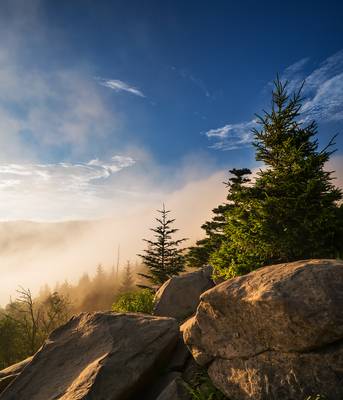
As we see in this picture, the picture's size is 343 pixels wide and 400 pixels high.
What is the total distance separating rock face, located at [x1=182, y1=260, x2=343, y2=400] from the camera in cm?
571

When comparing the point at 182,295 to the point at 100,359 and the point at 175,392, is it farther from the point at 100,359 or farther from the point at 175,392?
the point at 175,392

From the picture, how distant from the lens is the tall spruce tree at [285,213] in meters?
9.47

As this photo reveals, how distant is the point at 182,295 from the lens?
55.9 ft

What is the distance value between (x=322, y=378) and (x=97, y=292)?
113591 mm

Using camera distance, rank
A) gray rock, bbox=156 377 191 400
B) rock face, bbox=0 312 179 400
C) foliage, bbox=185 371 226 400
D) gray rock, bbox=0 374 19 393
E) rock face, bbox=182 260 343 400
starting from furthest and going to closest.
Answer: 1. gray rock, bbox=0 374 19 393
2. rock face, bbox=0 312 179 400
3. gray rock, bbox=156 377 191 400
4. foliage, bbox=185 371 226 400
5. rock face, bbox=182 260 343 400

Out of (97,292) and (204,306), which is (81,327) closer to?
(204,306)

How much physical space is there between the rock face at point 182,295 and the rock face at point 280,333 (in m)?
8.94

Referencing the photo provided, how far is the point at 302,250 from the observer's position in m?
9.66

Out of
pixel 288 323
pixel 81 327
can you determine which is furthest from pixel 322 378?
pixel 81 327

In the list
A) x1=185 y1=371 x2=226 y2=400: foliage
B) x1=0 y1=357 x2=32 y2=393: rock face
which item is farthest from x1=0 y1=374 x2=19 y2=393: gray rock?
x1=185 y1=371 x2=226 y2=400: foliage

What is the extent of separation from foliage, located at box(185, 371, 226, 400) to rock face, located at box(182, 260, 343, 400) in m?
0.41

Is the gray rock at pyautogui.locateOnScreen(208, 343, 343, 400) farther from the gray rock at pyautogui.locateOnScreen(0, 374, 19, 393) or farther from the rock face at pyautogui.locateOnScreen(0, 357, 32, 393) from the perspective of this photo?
the gray rock at pyautogui.locateOnScreen(0, 374, 19, 393)

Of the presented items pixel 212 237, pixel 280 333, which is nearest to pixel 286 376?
pixel 280 333

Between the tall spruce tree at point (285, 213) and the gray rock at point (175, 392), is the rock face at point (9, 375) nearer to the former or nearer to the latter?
the gray rock at point (175, 392)
